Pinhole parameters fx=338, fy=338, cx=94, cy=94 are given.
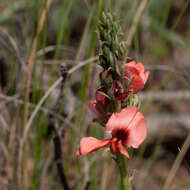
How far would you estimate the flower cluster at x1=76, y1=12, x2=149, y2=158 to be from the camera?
83cm

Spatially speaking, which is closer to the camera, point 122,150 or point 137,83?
point 122,150

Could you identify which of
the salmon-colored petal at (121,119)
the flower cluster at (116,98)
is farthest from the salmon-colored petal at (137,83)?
the salmon-colored petal at (121,119)

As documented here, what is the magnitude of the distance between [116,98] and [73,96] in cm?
195

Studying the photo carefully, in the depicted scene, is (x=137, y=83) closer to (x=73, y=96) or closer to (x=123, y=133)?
(x=123, y=133)

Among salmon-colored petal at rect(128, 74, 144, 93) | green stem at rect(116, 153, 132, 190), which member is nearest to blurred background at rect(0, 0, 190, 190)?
green stem at rect(116, 153, 132, 190)

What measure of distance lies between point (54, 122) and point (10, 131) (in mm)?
531

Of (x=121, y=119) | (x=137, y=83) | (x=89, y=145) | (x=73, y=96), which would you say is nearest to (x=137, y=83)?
(x=137, y=83)

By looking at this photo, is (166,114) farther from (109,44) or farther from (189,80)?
(109,44)

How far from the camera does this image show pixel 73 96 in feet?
9.26

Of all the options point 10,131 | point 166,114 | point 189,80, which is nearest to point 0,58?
point 10,131

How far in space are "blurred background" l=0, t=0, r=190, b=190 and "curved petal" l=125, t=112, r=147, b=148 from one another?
0.14m

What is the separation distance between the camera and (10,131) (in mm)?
2008

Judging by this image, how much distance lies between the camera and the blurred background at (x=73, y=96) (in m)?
1.86

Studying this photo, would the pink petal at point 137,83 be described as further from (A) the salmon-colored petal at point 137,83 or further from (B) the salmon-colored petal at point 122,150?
(B) the salmon-colored petal at point 122,150
